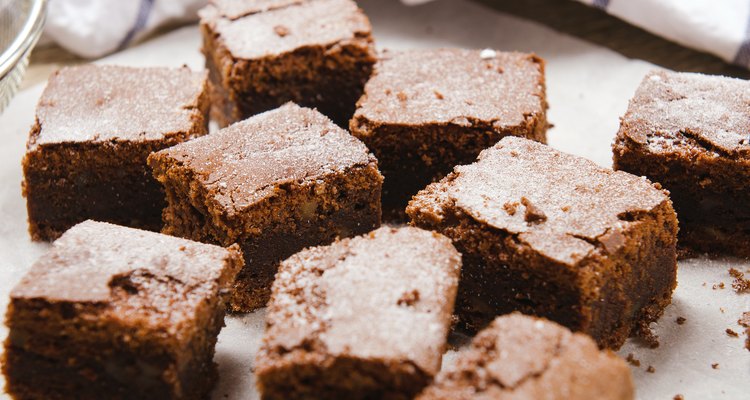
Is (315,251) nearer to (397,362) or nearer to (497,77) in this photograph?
(397,362)

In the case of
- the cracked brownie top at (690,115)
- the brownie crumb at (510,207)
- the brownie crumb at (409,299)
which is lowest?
the brownie crumb at (409,299)

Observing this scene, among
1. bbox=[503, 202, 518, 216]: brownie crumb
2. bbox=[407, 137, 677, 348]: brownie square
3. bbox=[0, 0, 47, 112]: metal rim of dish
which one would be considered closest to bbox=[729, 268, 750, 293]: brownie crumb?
bbox=[407, 137, 677, 348]: brownie square

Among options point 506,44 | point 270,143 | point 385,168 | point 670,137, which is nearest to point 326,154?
point 270,143

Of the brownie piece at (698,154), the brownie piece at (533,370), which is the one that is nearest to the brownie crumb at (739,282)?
the brownie piece at (698,154)

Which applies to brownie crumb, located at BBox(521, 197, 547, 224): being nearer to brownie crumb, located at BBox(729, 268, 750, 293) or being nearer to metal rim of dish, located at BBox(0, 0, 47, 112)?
brownie crumb, located at BBox(729, 268, 750, 293)

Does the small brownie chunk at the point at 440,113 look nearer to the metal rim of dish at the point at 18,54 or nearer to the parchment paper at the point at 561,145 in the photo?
the parchment paper at the point at 561,145

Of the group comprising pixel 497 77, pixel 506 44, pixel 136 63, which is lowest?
pixel 136 63
